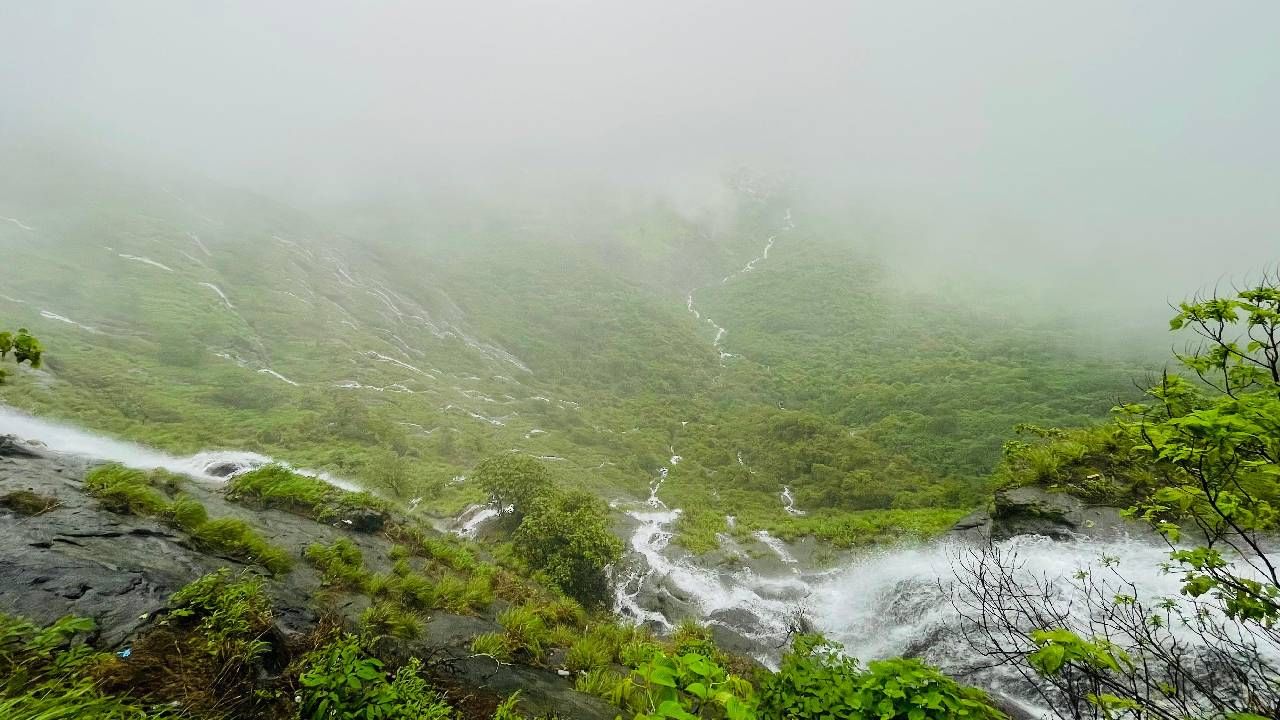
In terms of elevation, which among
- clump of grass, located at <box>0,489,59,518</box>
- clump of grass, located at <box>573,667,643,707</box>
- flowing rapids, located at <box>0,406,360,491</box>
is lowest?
flowing rapids, located at <box>0,406,360,491</box>

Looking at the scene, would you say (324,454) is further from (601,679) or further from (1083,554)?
(1083,554)

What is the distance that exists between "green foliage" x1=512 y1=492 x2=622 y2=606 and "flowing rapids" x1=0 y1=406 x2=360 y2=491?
37.2 ft

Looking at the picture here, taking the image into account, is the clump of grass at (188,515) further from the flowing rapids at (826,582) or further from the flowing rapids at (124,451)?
the flowing rapids at (124,451)

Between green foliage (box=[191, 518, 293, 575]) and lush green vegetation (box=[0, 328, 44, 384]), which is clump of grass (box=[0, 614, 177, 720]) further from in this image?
green foliage (box=[191, 518, 293, 575])

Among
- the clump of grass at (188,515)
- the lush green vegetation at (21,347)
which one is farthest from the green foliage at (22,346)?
the clump of grass at (188,515)

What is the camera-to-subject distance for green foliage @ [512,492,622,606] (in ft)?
67.2

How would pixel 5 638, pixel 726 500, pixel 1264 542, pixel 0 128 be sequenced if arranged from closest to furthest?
pixel 5 638 → pixel 1264 542 → pixel 726 500 → pixel 0 128

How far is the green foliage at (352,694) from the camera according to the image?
14.9ft

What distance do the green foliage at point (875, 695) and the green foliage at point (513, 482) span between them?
2400 centimetres

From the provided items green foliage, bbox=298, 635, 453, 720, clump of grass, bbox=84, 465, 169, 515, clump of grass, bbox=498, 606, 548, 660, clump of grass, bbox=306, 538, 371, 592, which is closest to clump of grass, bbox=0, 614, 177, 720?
green foliage, bbox=298, 635, 453, 720

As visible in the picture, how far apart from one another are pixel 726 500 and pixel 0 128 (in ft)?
557

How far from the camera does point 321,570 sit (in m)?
9.46

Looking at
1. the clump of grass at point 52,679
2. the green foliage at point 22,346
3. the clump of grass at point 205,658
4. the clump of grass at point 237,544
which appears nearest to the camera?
the clump of grass at point 52,679

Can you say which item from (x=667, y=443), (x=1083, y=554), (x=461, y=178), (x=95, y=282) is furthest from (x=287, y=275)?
(x=461, y=178)
